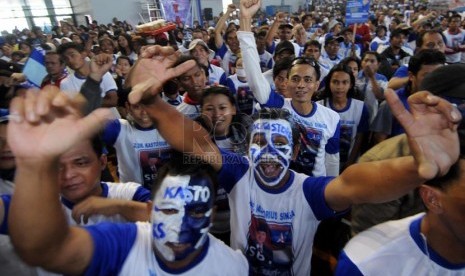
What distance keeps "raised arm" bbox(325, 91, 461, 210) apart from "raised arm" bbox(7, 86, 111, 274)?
1010mm

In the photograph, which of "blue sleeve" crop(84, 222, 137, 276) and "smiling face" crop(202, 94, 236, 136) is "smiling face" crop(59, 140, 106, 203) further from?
"smiling face" crop(202, 94, 236, 136)

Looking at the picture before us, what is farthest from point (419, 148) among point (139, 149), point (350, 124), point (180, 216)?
point (350, 124)

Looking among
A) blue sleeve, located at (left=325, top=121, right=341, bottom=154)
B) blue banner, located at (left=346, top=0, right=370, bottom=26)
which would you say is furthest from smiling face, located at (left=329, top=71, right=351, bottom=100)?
blue banner, located at (left=346, top=0, right=370, bottom=26)

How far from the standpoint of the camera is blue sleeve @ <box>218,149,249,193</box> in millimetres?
1865

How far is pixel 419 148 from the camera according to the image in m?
1.09

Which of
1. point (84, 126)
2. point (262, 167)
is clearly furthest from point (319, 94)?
point (84, 126)

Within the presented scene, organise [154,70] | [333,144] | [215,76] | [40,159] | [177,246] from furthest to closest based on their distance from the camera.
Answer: [215,76]
[333,144]
[154,70]
[177,246]
[40,159]

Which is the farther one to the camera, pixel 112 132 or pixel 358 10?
pixel 358 10

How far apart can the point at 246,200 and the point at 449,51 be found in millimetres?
7061

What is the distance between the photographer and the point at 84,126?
3.14 feet

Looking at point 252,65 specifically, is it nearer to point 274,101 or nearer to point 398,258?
point 274,101

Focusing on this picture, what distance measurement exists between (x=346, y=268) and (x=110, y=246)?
3.06 ft

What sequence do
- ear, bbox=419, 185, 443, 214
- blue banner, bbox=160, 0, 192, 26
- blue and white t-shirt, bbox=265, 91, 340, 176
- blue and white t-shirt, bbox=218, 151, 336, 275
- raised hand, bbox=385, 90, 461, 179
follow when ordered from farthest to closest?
1. blue banner, bbox=160, 0, 192, 26
2. blue and white t-shirt, bbox=265, 91, 340, 176
3. blue and white t-shirt, bbox=218, 151, 336, 275
4. ear, bbox=419, 185, 443, 214
5. raised hand, bbox=385, 90, 461, 179

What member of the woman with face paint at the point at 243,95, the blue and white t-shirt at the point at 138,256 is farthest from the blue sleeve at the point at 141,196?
the woman with face paint at the point at 243,95
